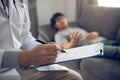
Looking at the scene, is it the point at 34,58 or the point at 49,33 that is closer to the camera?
the point at 34,58

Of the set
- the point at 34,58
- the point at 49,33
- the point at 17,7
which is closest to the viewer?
the point at 34,58

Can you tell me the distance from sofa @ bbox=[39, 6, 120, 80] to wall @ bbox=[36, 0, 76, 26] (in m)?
0.56

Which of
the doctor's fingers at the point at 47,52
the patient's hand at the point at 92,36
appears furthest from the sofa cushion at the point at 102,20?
the doctor's fingers at the point at 47,52

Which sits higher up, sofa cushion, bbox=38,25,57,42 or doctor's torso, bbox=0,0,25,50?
doctor's torso, bbox=0,0,25,50

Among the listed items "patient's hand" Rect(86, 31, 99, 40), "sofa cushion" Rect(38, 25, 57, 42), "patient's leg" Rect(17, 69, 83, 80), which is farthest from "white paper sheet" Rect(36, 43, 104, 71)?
"sofa cushion" Rect(38, 25, 57, 42)

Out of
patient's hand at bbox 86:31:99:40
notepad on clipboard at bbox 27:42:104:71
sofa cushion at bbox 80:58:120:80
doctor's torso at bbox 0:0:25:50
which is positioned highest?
doctor's torso at bbox 0:0:25:50

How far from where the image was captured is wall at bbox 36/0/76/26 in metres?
3.13

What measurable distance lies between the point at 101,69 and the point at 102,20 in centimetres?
78

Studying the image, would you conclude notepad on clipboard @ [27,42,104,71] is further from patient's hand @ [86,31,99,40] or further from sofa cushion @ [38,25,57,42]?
sofa cushion @ [38,25,57,42]

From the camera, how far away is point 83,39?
2.34 meters

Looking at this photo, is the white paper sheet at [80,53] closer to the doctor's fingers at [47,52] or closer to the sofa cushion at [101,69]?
the doctor's fingers at [47,52]

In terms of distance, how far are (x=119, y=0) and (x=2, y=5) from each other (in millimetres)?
2015

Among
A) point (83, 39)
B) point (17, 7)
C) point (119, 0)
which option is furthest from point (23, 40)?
point (119, 0)

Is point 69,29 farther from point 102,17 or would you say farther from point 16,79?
point 16,79
